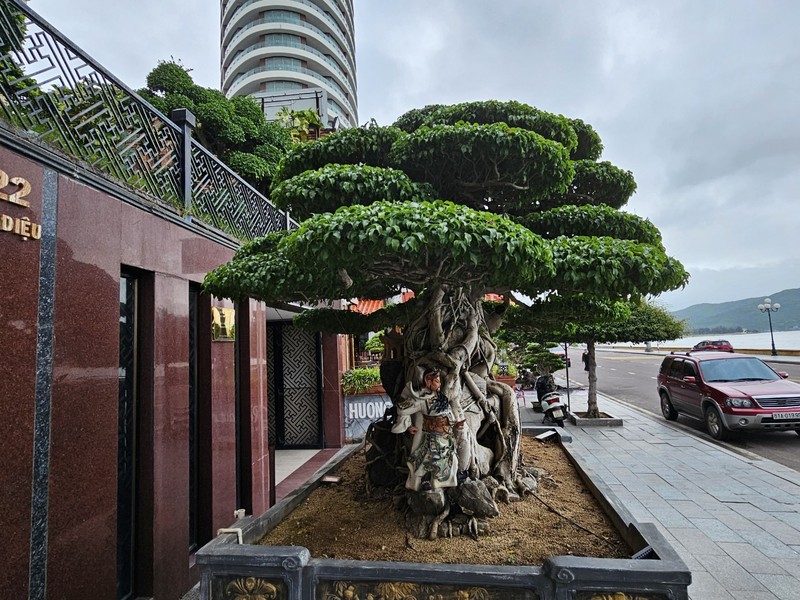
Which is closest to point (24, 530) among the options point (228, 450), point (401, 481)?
point (228, 450)

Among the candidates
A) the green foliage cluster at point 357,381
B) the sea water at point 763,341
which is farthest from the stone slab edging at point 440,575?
the sea water at point 763,341

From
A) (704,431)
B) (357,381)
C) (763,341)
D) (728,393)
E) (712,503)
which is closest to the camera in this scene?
(712,503)

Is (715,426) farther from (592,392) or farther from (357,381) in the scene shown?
(357,381)

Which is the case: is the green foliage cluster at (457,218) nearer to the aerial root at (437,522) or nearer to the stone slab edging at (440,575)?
the stone slab edging at (440,575)

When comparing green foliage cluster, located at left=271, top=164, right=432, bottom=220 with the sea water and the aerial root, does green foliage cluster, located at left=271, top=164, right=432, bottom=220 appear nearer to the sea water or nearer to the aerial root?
the aerial root

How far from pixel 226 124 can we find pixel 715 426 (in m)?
12.0

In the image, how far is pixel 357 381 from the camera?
30.2 ft

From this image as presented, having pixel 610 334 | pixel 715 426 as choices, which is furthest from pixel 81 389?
pixel 610 334

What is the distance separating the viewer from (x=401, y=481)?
3.79 metres

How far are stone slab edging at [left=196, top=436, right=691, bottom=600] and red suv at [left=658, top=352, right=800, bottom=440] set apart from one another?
23.5ft

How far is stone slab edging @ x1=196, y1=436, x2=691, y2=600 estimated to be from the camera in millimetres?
2049

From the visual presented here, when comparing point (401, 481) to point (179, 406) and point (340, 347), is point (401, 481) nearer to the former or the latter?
point (179, 406)

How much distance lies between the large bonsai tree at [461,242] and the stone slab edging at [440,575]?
82 cm

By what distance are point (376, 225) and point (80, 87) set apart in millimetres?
2900
